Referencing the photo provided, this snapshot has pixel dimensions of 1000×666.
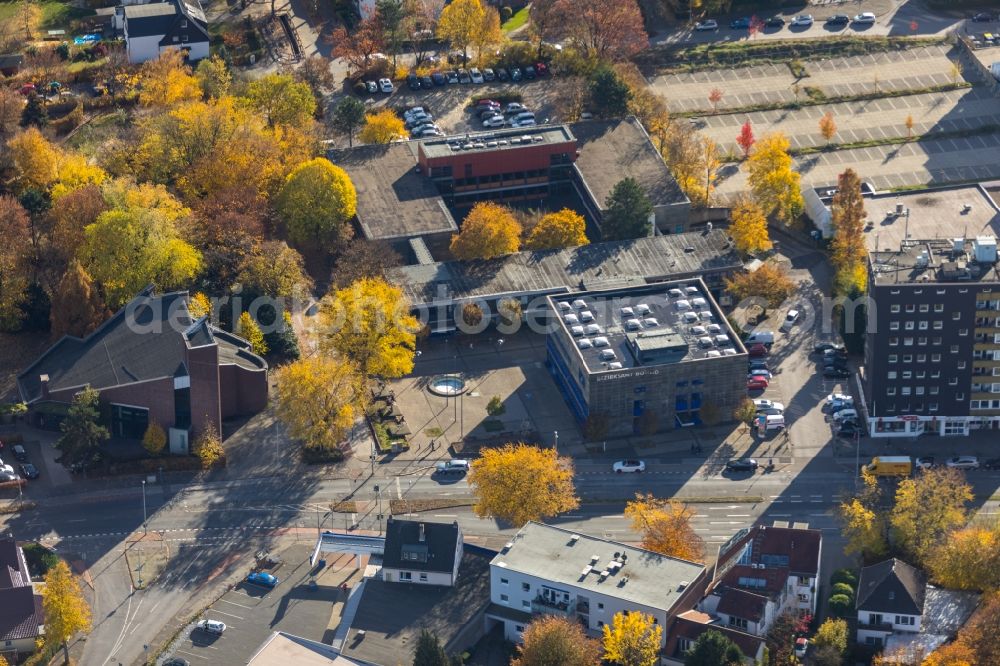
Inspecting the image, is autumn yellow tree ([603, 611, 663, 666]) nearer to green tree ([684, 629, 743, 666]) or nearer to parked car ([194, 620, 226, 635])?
green tree ([684, 629, 743, 666])

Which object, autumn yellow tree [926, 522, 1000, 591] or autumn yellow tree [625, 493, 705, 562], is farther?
autumn yellow tree [625, 493, 705, 562]

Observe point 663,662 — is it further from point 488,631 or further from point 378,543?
point 378,543

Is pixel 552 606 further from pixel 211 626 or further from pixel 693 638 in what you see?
pixel 211 626

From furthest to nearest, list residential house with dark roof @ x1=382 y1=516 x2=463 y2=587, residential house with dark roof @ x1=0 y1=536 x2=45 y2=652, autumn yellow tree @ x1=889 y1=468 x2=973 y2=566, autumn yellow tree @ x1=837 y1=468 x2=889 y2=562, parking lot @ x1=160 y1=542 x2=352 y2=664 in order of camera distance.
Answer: autumn yellow tree @ x1=837 y1=468 x2=889 y2=562
autumn yellow tree @ x1=889 y1=468 x2=973 y2=566
residential house with dark roof @ x1=382 y1=516 x2=463 y2=587
residential house with dark roof @ x1=0 y1=536 x2=45 y2=652
parking lot @ x1=160 y1=542 x2=352 y2=664

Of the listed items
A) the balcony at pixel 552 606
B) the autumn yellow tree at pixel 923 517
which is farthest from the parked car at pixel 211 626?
the autumn yellow tree at pixel 923 517

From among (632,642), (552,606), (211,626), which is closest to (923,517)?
(632,642)

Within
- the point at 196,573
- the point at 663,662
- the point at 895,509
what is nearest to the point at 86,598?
the point at 196,573

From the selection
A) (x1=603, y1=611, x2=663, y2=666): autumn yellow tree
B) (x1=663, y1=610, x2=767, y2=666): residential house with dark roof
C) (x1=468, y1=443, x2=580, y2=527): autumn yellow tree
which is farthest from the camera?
(x1=468, y1=443, x2=580, y2=527): autumn yellow tree

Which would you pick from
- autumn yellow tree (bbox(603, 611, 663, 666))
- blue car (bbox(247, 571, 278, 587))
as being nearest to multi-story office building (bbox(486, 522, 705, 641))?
autumn yellow tree (bbox(603, 611, 663, 666))
